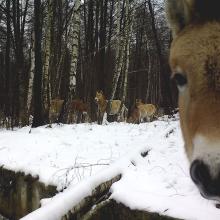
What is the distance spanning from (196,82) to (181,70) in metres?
0.22

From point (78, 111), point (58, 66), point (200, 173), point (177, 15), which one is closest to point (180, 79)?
point (177, 15)

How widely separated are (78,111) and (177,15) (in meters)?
16.2

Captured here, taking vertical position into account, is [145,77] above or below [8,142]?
above

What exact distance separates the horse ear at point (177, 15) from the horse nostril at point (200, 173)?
1190mm

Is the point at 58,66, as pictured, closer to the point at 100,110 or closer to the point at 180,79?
the point at 100,110

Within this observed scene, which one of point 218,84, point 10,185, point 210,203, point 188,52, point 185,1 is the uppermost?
point 185,1

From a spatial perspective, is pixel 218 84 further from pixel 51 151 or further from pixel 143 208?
pixel 51 151

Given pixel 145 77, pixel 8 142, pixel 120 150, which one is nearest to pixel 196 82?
pixel 120 150

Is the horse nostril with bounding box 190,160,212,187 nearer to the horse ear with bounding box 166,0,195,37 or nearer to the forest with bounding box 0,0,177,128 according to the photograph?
the horse ear with bounding box 166,0,195,37

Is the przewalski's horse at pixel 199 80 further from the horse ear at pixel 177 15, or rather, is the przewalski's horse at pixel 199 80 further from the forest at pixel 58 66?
the forest at pixel 58 66

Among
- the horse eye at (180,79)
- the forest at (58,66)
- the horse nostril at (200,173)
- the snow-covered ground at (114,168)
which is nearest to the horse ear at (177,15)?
the horse eye at (180,79)

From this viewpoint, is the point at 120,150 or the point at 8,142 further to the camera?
the point at 8,142

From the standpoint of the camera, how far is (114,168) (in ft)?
17.5

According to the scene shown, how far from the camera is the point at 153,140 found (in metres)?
7.83
